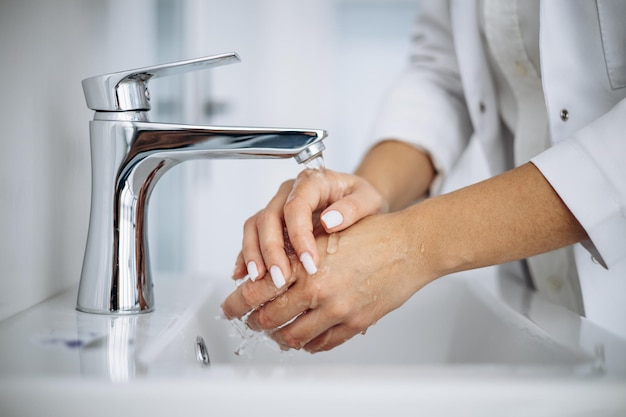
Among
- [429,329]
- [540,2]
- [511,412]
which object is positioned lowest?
[429,329]

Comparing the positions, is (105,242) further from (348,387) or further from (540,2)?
(540,2)

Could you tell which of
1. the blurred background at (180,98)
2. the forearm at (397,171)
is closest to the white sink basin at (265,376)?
the blurred background at (180,98)

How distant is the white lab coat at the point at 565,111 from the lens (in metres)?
0.52

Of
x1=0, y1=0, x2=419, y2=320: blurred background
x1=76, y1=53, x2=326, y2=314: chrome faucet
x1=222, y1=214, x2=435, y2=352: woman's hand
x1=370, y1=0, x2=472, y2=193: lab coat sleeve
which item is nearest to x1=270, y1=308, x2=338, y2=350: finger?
x1=222, y1=214, x2=435, y2=352: woman's hand

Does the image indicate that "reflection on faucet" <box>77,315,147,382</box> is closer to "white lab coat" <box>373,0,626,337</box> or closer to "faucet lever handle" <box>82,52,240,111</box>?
"faucet lever handle" <box>82,52,240,111</box>

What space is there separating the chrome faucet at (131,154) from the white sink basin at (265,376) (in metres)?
0.03

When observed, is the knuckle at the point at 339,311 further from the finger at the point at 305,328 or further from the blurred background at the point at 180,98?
the blurred background at the point at 180,98

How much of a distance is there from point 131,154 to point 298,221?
0.15 metres

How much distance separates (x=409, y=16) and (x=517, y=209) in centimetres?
282

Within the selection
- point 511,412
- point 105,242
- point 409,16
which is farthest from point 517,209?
→ point 409,16

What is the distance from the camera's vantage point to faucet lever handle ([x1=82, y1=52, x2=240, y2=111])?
53cm

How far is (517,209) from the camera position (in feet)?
1.73

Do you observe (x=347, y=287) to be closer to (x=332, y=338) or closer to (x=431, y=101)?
(x=332, y=338)

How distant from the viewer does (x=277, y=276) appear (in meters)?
0.55
